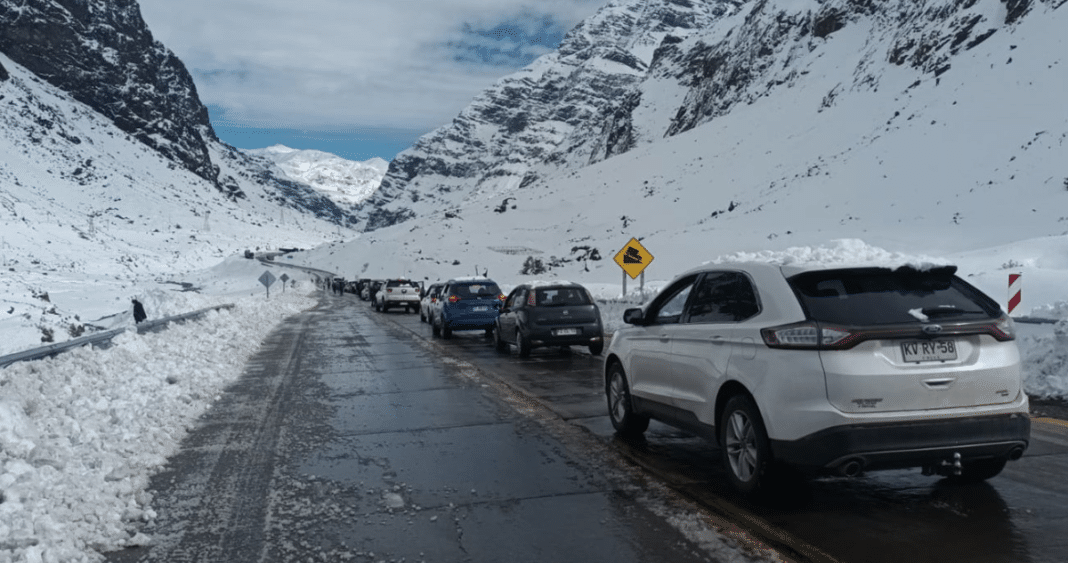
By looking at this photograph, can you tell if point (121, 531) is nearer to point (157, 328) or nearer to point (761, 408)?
point (761, 408)

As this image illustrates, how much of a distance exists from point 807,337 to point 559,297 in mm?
12032

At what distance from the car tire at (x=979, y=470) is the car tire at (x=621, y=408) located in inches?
108

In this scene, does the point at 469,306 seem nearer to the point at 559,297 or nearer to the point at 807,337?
the point at 559,297

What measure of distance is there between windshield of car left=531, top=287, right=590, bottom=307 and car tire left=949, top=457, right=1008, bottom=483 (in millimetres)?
11225

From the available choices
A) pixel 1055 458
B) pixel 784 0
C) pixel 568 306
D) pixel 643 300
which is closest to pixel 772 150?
pixel 784 0

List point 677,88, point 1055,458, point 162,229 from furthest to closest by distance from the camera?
point 162,229 < point 677,88 < point 1055,458

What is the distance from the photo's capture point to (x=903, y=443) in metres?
5.28

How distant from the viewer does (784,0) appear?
114 meters

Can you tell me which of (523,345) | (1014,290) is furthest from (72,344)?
(1014,290)

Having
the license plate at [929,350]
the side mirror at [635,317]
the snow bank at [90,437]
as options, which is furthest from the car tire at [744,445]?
the snow bank at [90,437]

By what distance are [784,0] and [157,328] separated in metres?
113

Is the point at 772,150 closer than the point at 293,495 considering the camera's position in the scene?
No

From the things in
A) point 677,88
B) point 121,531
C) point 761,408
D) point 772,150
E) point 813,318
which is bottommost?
point 121,531

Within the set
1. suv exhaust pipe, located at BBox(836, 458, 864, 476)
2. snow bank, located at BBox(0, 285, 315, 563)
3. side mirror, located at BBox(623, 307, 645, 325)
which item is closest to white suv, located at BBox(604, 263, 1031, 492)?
suv exhaust pipe, located at BBox(836, 458, 864, 476)
